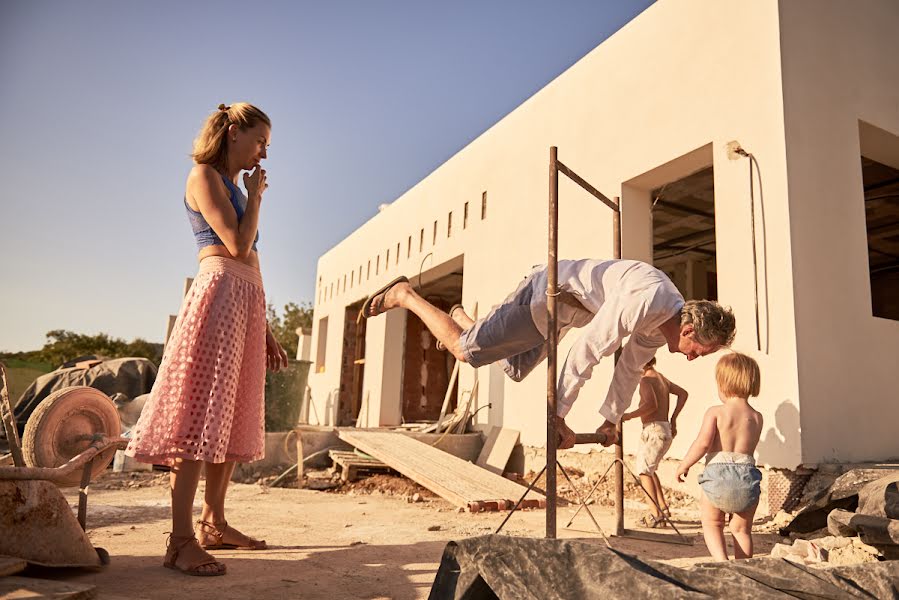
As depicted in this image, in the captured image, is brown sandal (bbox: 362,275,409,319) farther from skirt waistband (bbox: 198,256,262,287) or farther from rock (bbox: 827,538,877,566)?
rock (bbox: 827,538,877,566)

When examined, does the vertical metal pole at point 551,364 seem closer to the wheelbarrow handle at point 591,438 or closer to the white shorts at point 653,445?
the wheelbarrow handle at point 591,438

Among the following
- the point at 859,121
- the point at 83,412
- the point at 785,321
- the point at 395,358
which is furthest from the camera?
the point at 395,358

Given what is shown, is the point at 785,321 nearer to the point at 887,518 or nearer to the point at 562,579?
the point at 887,518

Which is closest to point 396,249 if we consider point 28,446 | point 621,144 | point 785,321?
point 621,144

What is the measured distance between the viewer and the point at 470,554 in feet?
5.11

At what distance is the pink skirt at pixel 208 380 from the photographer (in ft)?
8.09

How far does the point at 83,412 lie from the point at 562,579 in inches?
112

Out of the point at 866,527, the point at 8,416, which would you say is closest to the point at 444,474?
the point at 866,527

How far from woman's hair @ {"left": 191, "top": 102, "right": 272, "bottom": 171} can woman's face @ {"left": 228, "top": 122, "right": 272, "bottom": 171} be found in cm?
2

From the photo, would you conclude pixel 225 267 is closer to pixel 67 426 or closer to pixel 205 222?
pixel 205 222

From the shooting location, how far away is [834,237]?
512 centimetres

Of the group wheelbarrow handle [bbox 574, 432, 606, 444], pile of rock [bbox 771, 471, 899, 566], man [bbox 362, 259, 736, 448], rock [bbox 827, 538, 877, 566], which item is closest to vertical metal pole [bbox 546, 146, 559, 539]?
man [bbox 362, 259, 736, 448]

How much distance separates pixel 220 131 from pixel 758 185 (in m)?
4.21

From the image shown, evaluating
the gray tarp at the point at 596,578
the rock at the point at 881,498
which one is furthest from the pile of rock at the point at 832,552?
the gray tarp at the point at 596,578
